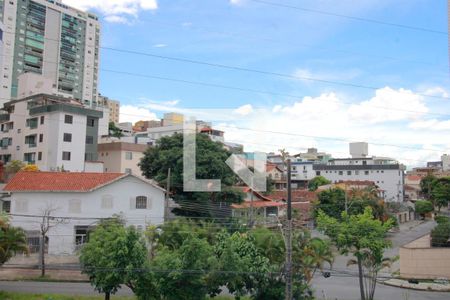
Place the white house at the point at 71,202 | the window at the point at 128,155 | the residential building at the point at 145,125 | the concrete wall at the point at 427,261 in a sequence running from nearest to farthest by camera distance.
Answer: the concrete wall at the point at 427,261 < the white house at the point at 71,202 < the window at the point at 128,155 < the residential building at the point at 145,125

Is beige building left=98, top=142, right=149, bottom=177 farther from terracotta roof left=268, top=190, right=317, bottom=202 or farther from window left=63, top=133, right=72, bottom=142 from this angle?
terracotta roof left=268, top=190, right=317, bottom=202

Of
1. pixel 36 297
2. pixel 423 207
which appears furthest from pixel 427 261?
pixel 423 207

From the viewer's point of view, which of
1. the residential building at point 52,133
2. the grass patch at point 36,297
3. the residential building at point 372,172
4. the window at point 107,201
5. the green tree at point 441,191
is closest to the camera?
the grass patch at point 36,297

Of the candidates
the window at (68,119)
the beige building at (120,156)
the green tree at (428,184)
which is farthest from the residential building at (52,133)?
the green tree at (428,184)

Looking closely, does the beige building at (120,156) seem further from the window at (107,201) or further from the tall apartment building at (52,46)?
the tall apartment building at (52,46)

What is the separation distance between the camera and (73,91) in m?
82.4

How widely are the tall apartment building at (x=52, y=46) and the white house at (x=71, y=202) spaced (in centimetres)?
4308

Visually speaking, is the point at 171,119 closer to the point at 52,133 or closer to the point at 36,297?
the point at 52,133

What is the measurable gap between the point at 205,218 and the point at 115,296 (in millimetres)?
11836

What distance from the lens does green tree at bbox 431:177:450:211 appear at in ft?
187

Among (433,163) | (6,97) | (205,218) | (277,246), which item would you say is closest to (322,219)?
(277,246)

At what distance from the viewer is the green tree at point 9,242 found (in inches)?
673

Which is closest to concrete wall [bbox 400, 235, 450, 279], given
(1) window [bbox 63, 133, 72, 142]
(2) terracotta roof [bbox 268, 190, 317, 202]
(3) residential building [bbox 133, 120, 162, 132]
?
(2) terracotta roof [bbox 268, 190, 317, 202]

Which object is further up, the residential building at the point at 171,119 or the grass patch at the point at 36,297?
the residential building at the point at 171,119
